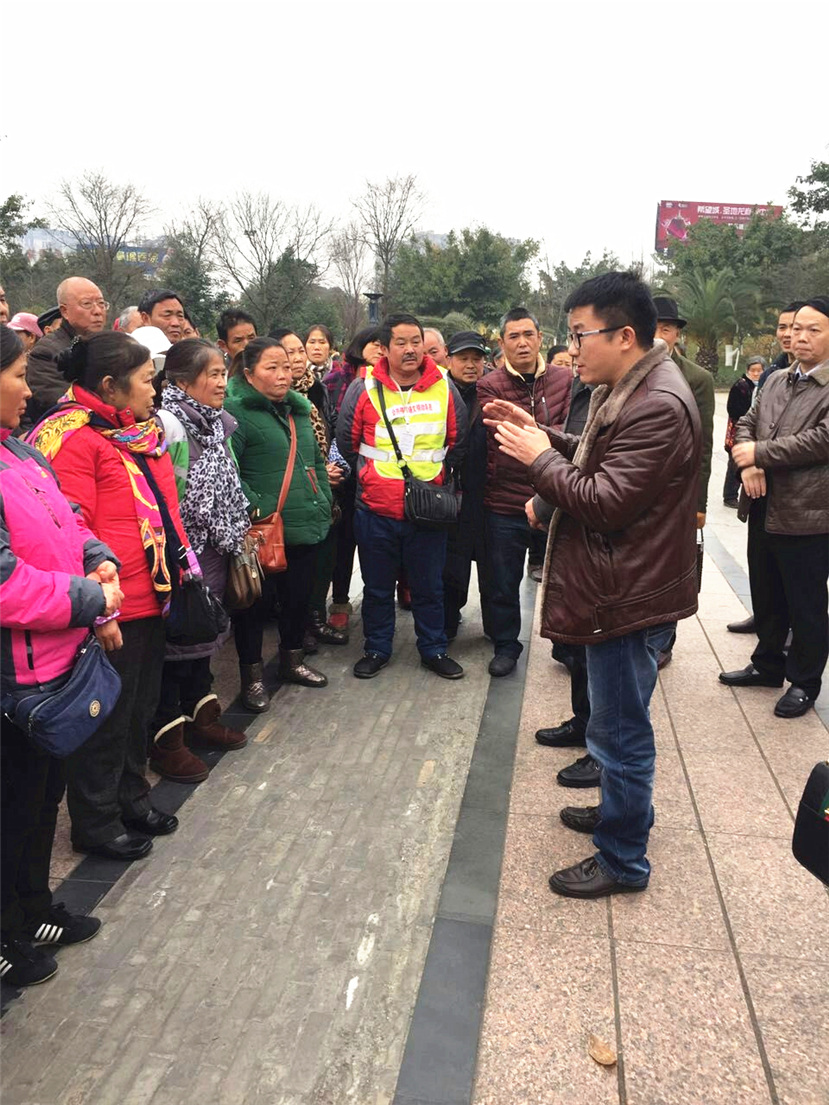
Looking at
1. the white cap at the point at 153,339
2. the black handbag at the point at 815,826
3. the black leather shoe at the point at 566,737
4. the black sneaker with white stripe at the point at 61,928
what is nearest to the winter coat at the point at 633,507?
the black handbag at the point at 815,826

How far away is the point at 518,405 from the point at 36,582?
10.4 feet

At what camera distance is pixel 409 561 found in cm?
467

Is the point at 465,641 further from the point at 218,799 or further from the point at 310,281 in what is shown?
the point at 310,281

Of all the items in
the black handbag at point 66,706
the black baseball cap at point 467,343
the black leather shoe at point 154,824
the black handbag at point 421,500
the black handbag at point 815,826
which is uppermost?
the black baseball cap at point 467,343

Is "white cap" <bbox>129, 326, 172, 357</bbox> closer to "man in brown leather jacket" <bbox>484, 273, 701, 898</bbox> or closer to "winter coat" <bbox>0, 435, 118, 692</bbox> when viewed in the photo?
"winter coat" <bbox>0, 435, 118, 692</bbox>

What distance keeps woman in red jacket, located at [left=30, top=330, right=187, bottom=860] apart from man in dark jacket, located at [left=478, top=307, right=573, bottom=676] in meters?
2.18

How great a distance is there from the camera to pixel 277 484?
420 centimetres

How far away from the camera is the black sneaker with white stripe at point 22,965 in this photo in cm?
227

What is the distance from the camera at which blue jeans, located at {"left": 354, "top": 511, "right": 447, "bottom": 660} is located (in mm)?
4594

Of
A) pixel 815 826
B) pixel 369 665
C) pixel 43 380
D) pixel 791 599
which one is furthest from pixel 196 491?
pixel 791 599

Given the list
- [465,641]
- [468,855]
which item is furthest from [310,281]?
[468,855]

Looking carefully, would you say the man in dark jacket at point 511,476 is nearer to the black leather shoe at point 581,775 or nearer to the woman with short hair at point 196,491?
the black leather shoe at point 581,775

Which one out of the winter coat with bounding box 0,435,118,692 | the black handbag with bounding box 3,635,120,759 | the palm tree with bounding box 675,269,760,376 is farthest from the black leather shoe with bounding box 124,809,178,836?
the palm tree with bounding box 675,269,760,376

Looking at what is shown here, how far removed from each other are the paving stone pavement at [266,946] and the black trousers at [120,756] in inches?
7.7
